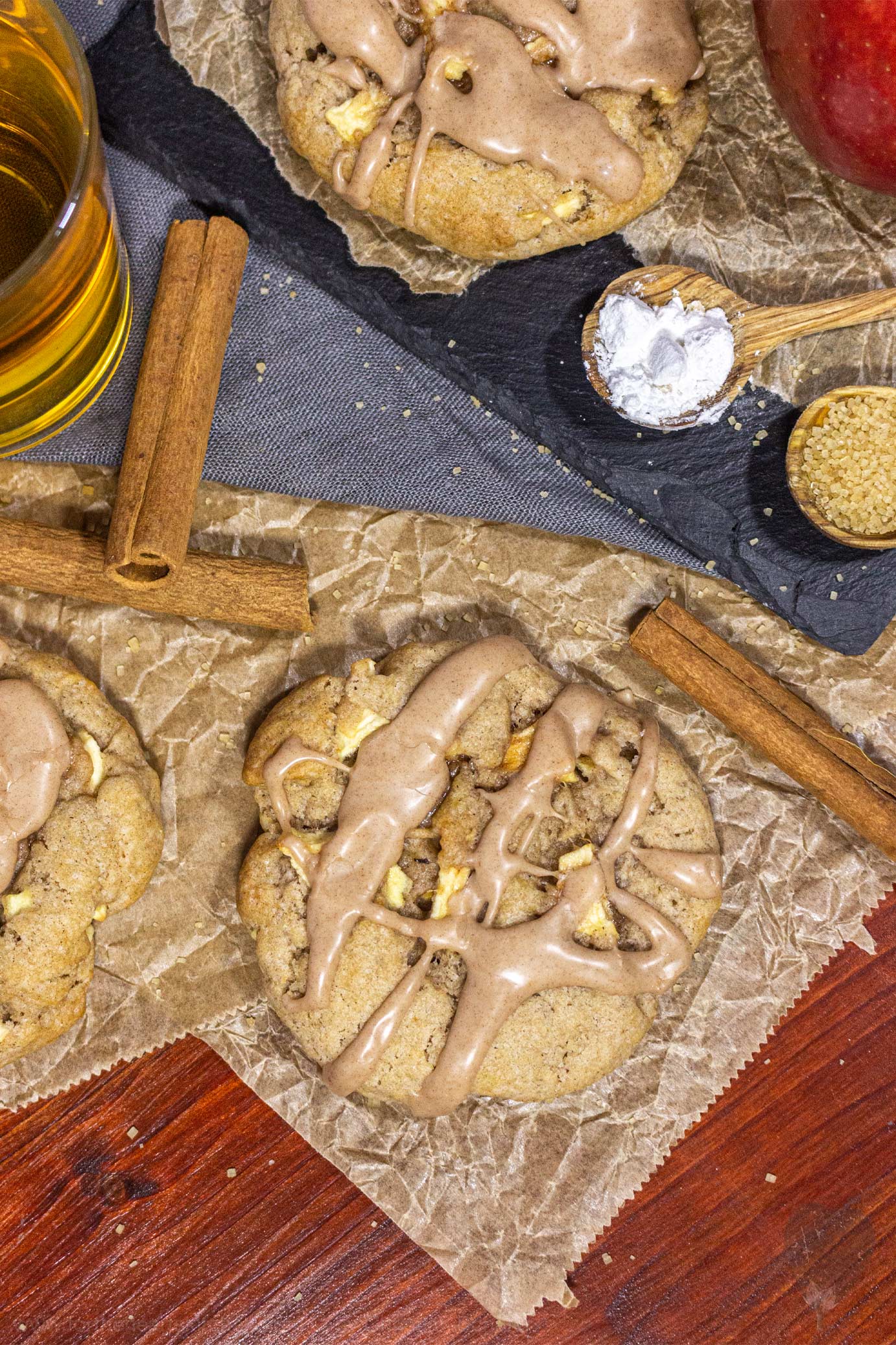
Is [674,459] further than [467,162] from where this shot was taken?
Yes

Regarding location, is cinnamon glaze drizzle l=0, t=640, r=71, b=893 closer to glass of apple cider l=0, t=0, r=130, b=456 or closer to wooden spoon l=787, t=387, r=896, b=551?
glass of apple cider l=0, t=0, r=130, b=456

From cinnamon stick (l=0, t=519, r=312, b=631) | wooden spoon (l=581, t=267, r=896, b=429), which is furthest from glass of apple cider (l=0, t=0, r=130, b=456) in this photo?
wooden spoon (l=581, t=267, r=896, b=429)

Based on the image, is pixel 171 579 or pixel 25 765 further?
pixel 171 579

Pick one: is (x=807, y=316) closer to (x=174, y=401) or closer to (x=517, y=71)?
(x=517, y=71)

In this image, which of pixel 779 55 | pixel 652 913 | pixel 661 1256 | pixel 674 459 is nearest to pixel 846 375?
pixel 674 459

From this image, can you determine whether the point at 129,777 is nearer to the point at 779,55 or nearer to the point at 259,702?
the point at 259,702

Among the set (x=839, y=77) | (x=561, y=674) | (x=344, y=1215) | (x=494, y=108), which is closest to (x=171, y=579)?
(x=561, y=674)
